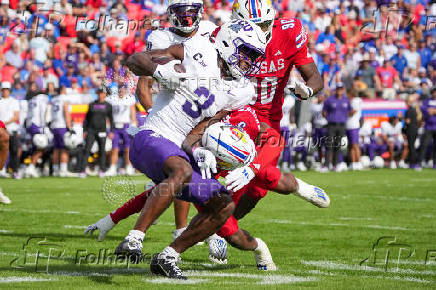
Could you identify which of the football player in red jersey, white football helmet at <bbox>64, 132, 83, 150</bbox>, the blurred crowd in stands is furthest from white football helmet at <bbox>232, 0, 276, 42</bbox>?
white football helmet at <bbox>64, 132, 83, 150</bbox>

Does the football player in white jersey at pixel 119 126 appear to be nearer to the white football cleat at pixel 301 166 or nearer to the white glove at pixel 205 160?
the white football cleat at pixel 301 166

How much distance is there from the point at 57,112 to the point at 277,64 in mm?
10173

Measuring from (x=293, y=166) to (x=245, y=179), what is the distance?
44.7ft

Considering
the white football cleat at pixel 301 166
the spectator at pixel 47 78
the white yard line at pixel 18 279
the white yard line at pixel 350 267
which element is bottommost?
the white football cleat at pixel 301 166

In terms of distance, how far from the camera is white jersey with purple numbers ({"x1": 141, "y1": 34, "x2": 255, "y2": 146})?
5535 mm

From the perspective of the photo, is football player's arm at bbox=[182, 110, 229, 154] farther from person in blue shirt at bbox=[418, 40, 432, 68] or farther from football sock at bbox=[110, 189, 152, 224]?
person in blue shirt at bbox=[418, 40, 432, 68]

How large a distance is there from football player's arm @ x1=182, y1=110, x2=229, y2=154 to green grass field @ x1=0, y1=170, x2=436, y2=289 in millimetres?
871

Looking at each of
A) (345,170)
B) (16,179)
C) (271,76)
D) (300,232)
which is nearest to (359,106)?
(345,170)

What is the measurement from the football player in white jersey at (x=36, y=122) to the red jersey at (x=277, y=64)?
33.5 feet

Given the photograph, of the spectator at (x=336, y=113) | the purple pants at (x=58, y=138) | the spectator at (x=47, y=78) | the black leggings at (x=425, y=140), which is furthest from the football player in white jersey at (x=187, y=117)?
the black leggings at (x=425, y=140)

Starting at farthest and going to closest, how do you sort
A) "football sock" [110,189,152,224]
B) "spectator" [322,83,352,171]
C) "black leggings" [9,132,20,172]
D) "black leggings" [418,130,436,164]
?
"black leggings" [418,130,436,164]
"spectator" [322,83,352,171]
"black leggings" [9,132,20,172]
"football sock" [110,189,152,224]

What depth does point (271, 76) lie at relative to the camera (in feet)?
23.2

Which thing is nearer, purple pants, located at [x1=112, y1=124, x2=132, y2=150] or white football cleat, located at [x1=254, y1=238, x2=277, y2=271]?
white football cleat, located at [x1=254, y1=238, x2=277, y2=271]

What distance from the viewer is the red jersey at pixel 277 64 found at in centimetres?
707
